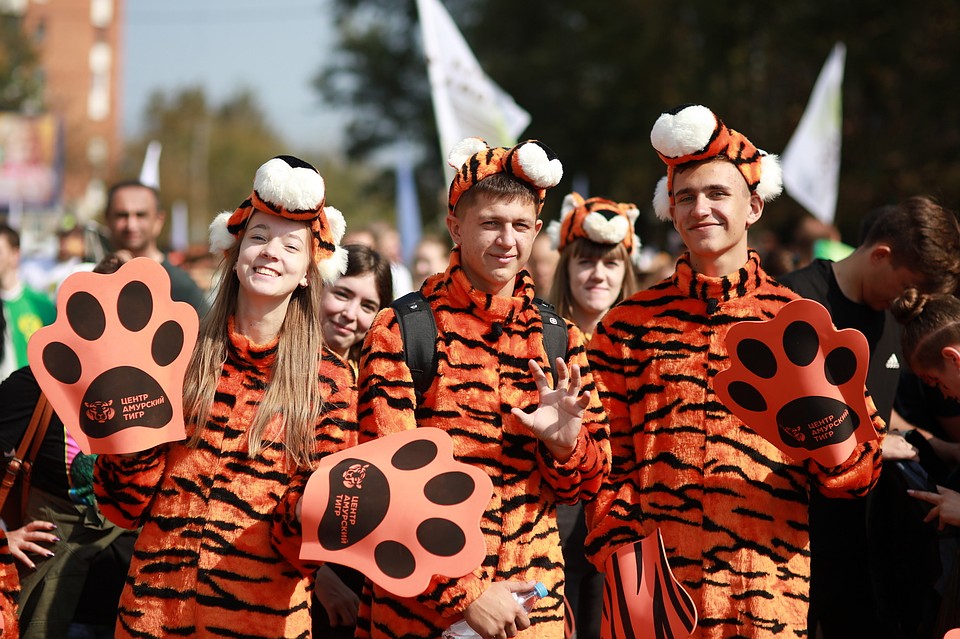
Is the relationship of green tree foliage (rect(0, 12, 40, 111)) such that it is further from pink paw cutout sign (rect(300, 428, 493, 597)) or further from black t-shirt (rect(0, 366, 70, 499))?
pink paw cutout sign (rect(300, 428, 493, 597))

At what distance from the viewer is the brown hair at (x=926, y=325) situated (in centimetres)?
379

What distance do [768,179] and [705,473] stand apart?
100 centimetres

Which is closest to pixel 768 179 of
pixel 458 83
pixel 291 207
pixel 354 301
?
pixel 291 207

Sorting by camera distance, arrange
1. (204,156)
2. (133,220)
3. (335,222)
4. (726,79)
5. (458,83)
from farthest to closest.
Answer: (204,156)
(726,79)
(458,83)
(133,220)
(335,222)

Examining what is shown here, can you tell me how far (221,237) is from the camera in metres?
3.43

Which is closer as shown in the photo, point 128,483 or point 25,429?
point 128,483

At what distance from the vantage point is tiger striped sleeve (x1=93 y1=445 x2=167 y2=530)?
301 centimetres

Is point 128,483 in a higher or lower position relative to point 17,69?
lower

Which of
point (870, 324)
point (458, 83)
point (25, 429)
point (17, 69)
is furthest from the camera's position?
point (17, 69)

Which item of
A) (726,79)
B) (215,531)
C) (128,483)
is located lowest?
(215,531)

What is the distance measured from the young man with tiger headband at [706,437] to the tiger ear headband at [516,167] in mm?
406

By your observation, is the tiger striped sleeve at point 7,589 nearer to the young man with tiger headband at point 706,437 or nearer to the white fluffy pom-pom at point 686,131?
the young man with tiger headband at point 706,437

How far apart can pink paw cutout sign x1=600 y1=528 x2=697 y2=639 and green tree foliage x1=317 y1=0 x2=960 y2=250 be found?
820 cm

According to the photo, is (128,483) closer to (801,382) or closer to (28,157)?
(801,382)
